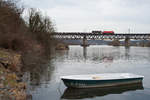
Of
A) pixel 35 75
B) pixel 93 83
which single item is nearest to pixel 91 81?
pixel 93 83

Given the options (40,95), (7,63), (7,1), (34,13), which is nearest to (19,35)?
(7,1)

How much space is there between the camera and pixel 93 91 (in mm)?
15016

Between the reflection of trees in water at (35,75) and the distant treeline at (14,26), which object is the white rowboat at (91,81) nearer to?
the reflection of trees in water at (35,75)

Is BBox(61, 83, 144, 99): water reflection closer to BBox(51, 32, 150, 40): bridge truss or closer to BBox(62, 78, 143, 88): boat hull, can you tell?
BBox(62, 78, 143, 88): boat hull

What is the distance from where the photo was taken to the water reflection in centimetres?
1381

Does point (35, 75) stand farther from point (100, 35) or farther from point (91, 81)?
point (100, 35)

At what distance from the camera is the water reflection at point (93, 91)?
1381 cm

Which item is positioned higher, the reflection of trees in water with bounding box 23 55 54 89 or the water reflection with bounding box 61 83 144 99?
the reflection of trees in water with bounding box 23 55 54 89

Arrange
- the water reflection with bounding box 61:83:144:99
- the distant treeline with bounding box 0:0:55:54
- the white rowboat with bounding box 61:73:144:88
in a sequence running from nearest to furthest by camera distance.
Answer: the water reflection with bounding box 61:83:144:99 → the white rowboat with bounding box 61:73:144:88 → the distant treeline with bounding box 0:0:55:54

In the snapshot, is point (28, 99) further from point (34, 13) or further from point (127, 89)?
point (34, 13)

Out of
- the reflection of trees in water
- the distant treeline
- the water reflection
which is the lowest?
the water reflection

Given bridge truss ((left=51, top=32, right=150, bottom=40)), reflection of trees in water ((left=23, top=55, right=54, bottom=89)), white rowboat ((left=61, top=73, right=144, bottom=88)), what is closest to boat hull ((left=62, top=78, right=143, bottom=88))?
white rowboat ((left=61, top=73, right=144, bottom=88))

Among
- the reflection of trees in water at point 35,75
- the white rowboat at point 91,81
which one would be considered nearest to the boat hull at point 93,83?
the white rowboat at point 91,81

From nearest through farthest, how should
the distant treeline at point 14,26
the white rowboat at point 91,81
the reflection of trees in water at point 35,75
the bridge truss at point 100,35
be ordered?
1. the white rowboat at point 91,81
2. the reflection of trees in water at point 35,75
3. the distant treeline at point 14,26
4. the bridge truss at point 100,35
